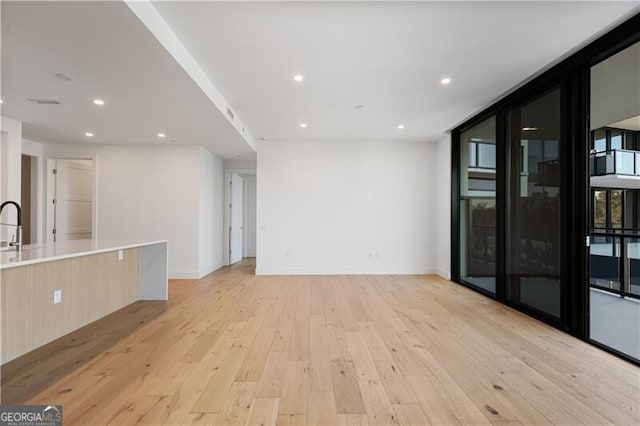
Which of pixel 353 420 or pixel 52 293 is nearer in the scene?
pixel 353 420

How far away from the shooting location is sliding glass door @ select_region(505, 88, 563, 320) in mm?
3139

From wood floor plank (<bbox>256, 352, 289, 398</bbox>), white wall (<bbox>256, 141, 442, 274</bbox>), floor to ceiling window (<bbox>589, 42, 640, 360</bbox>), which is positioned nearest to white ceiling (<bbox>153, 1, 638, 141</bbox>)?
floor to ceiling window (<bbox>589, 42, 640, 360</bbox>)

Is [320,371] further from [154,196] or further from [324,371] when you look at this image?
[154,196]

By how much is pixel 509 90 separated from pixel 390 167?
2.65 m

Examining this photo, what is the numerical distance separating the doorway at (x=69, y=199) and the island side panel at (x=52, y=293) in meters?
2.72

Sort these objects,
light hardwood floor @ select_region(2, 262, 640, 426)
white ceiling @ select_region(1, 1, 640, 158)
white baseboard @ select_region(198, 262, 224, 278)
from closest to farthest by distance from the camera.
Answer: light hardwood floor @ select_region(2, 262, 640, 426) → white ceiling @ select_region(1, 1, 640, 158) → white baseboard @ select_region(198, 262, 224, 278)

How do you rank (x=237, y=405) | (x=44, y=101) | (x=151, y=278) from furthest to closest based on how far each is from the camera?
(x=151, y=278) < (x=44, y=101) < (x=237, y=405)

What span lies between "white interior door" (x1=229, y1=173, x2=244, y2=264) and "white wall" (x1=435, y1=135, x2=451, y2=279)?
4720 mm

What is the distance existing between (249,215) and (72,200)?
12.8ft

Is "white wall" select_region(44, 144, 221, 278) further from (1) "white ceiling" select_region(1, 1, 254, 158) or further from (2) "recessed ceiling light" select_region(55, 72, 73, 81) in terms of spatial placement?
(2) "recessed ceiling light" select_region(55, 72, 73, 81)

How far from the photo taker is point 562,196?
3035 millimetres

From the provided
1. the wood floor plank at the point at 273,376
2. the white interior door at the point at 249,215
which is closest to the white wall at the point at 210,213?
the white interior door at the point at 249,215

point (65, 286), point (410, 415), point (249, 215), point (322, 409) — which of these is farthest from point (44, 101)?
point (249, 215)
